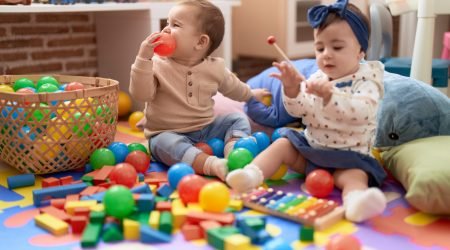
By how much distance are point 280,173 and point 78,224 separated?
1.77 ft

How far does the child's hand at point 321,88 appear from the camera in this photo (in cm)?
117

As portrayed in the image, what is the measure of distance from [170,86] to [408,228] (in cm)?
76

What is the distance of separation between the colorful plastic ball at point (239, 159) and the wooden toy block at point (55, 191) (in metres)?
0.36

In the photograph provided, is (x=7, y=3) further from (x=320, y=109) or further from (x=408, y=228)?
(x=408, y=228)

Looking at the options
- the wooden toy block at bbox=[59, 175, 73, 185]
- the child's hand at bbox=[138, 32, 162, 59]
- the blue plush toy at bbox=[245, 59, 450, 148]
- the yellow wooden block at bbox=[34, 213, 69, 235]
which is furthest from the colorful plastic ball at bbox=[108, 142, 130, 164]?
the blue plush toy at bbox=[245, 59, 450, 148]

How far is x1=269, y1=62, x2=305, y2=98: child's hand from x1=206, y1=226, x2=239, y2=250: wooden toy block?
37 cm

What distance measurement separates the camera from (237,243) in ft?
3.15

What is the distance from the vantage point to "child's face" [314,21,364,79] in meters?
1.25

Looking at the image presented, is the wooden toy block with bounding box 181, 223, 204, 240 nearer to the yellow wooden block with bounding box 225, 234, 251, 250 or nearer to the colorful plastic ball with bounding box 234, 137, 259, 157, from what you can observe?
the yellow wooden block with bounding box 225, 234, 251, 250

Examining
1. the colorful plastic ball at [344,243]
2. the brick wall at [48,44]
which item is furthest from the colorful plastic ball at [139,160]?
the brick wall at [48,44]

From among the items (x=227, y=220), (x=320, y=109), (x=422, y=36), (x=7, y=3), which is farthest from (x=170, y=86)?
(x=422, y=36)

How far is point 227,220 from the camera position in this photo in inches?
41.9

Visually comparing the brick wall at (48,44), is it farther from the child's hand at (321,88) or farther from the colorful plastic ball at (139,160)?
the child's hand at (321,88)

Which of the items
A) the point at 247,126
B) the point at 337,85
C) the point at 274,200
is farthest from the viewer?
the point at 247,126
